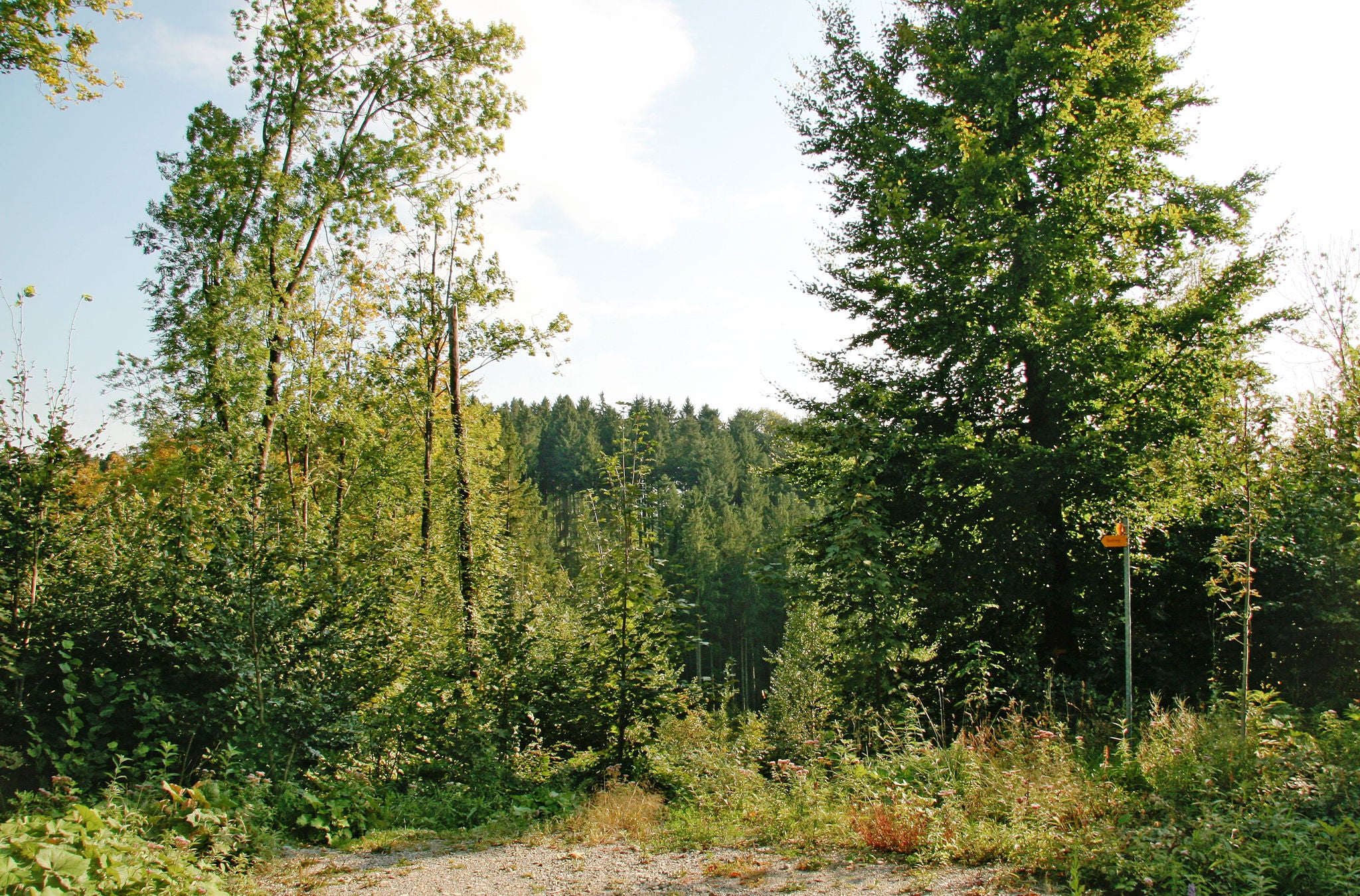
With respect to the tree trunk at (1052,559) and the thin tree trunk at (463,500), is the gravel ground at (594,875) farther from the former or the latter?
the tree trunk at (1052,559)

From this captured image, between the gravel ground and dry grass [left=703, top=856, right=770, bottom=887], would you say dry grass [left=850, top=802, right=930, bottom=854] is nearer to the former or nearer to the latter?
the gravel ground

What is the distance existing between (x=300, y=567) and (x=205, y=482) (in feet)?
4.62

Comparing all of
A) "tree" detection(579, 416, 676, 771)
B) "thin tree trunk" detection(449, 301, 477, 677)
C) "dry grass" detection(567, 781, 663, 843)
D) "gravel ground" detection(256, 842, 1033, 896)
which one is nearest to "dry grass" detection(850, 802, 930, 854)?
"gravel ground" detection(256, 842, 1033, 896)

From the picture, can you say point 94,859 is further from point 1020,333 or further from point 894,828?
point 1020,333

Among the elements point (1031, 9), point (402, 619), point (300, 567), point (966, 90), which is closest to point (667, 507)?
point (402, 619)

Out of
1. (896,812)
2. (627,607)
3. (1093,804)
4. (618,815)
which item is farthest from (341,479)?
(1093,804)

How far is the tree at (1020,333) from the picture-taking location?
8.91 m

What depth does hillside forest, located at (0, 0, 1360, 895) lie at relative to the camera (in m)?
5.40

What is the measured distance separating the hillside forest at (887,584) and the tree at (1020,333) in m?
0.06

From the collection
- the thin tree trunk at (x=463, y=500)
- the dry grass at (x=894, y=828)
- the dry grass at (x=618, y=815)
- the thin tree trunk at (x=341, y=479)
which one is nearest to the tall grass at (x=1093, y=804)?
the dry grass at (x=894, y=828)

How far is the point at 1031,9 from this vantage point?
958 cm

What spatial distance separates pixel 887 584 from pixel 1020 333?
3.65m

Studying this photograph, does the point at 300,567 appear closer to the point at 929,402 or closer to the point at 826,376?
the point at 826,376

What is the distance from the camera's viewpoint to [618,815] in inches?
263
